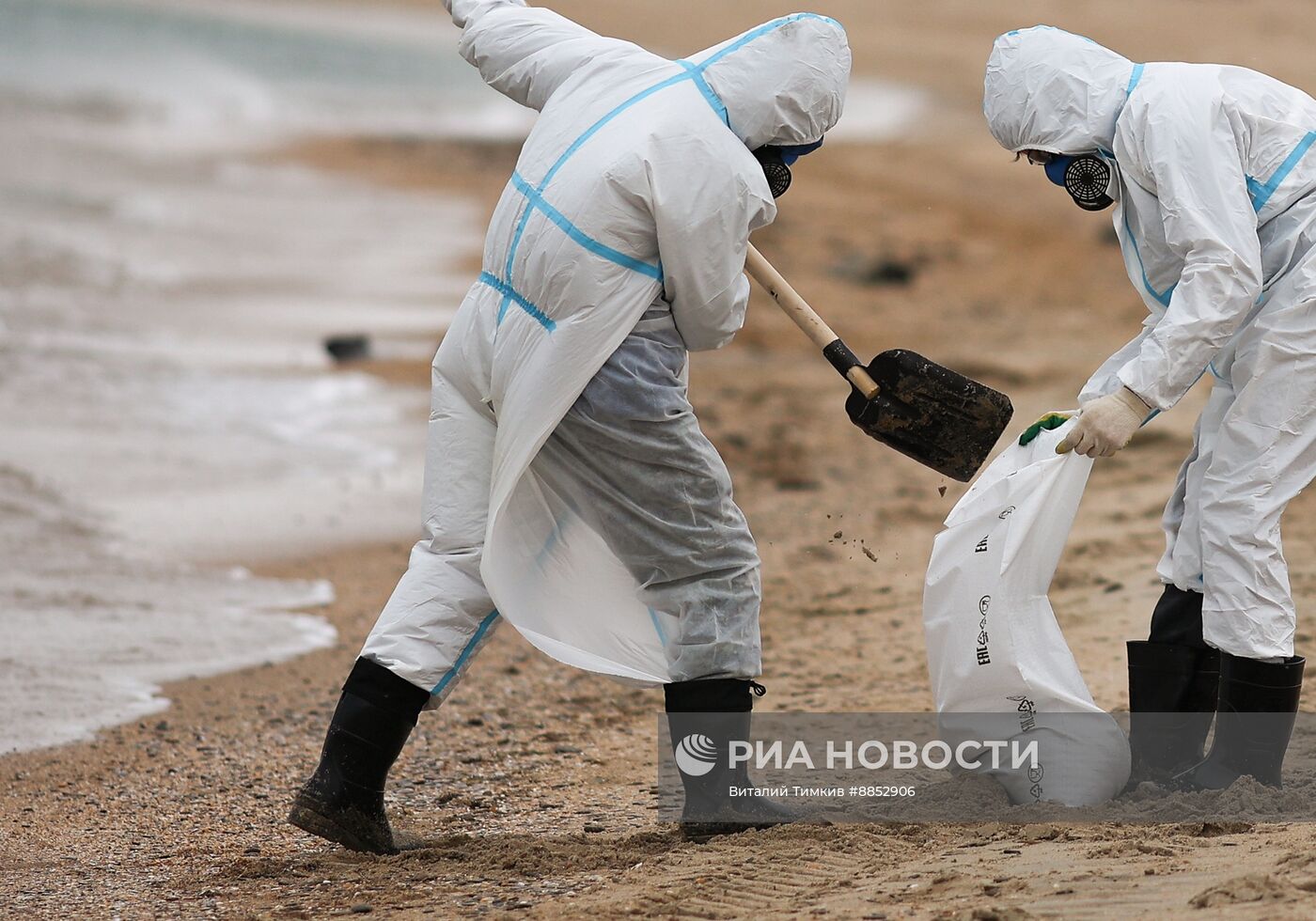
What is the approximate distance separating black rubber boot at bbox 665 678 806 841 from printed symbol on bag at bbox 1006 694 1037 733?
0.55 m

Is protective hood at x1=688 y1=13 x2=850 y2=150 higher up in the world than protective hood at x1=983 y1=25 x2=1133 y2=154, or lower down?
lower down

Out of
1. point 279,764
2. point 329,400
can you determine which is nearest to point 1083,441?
point 279,764

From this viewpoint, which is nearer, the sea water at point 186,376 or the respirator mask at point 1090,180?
the respirator mask at point 1090,180

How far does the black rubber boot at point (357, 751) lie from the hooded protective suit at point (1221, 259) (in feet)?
5.67

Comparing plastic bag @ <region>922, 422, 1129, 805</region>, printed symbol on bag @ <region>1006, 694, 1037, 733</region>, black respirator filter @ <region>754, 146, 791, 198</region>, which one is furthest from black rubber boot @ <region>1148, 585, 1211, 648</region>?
black respirator filter @ <region>754, 146, 791, 198</region>

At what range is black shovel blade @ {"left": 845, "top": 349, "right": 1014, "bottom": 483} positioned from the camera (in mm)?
3941

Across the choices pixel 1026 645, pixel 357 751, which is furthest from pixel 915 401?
pixel 357 751

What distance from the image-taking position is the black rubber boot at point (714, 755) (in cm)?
370

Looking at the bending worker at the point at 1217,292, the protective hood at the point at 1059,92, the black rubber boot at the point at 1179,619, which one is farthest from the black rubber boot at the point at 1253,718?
the protective hood at the point at 1059,92

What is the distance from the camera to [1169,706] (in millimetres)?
4027

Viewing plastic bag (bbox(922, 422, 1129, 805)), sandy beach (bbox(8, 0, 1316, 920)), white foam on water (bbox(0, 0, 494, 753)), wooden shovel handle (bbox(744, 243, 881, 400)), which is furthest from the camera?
white foam on water (bbox(0, 0, 494, 753))

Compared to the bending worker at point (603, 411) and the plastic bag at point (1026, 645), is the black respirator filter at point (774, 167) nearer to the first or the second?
the bending worker at point (603, 411)

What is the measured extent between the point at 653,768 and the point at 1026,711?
123cm

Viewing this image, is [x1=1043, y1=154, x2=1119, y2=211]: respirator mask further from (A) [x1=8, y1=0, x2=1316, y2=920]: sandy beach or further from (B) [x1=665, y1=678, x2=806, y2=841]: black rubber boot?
(B) [x1=665, y1=678, x2=806, y2=841]: black rubber boot
